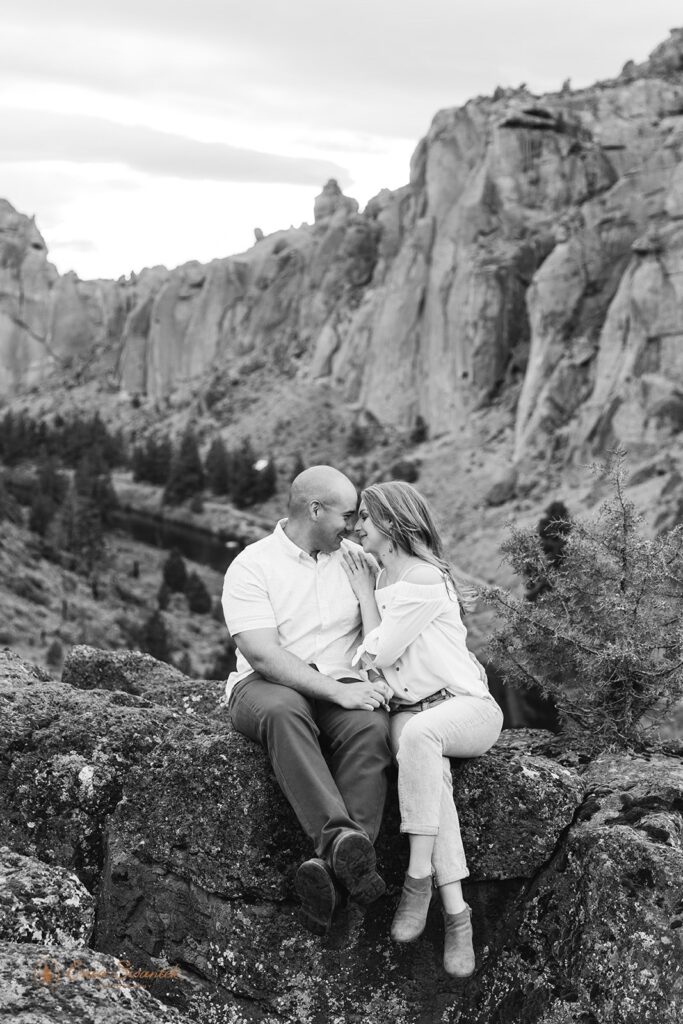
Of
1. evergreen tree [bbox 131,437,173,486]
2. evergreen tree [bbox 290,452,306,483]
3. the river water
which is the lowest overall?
the river water

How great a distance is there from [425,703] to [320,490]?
4.98 ft

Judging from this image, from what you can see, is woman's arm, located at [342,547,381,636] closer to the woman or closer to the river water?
the woman

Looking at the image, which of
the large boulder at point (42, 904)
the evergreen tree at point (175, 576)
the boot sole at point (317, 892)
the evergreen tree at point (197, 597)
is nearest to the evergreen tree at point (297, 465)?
the evergreen tree at point (175, 576)

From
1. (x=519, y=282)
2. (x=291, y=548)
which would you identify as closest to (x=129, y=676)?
(x=291, y=548)

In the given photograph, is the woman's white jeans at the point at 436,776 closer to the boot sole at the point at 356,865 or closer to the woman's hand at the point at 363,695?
the woman's hand at the point at 363,695

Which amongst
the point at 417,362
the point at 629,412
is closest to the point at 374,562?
the point at 629,412

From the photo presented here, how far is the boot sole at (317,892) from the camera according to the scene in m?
5.91

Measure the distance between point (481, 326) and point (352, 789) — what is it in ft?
379

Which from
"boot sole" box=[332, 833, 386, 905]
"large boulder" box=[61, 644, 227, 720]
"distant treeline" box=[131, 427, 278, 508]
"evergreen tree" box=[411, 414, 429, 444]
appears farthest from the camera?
"evergreen tree" box=[411, 414, 429, 444]

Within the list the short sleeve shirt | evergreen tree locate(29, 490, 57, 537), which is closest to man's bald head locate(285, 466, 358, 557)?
the short sleeve shirt

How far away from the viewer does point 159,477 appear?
126312mm

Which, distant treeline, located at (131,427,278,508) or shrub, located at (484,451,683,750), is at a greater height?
shrub, located at (484,451,683,750)

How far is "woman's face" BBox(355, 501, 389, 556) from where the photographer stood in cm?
727

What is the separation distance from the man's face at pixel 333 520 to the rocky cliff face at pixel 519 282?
77060mm
